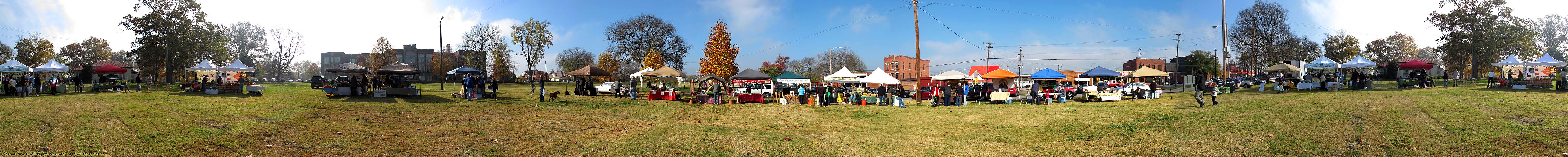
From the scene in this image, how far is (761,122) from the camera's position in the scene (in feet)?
35.5

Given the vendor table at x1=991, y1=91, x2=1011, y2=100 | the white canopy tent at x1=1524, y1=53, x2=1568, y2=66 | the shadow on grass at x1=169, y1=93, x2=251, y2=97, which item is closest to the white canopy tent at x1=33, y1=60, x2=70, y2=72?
the shadow on grass at x1=169, y1=93, x2=251, y2=97

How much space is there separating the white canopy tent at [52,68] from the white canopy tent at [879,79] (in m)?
26.7

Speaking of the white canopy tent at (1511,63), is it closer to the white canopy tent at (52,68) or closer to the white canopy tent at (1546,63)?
the white canopy tent at (1546,63)

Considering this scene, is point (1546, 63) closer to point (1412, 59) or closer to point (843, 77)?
point (843, 77)

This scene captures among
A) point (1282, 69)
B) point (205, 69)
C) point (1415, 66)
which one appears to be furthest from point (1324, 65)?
point (205, 69)

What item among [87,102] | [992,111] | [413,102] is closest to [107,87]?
[87,102]

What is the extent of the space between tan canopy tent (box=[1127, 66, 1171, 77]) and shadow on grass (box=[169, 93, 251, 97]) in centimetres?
2669

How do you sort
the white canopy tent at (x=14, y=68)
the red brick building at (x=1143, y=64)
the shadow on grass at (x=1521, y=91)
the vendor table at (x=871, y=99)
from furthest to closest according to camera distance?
the red brick building at (x=1143, y=64), the white canopy tent at (x=14, y=68), the vendor table at (x=871, y=99), the shadow on grass at (x=1521, y=91)

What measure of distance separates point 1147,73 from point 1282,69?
4.97 meters

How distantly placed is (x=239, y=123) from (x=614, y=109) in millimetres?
6398

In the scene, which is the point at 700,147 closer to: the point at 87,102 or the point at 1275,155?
the point at 1275,155

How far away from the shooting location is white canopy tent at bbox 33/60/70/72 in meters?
21.6

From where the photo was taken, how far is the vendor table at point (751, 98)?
17406 mm

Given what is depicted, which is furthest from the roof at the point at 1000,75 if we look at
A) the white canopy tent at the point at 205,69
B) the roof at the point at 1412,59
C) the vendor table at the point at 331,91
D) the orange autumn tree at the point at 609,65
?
the roof at the point at 1412,59
